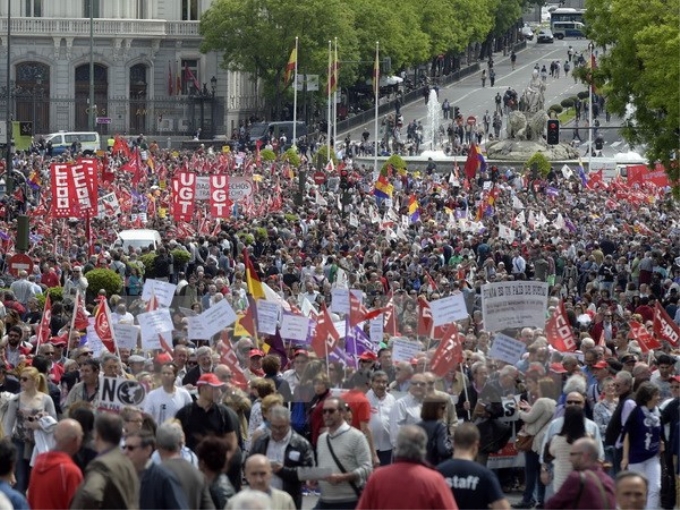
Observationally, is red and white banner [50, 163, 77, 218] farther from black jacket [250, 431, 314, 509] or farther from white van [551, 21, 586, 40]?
white van [551, 21, 586, 40]

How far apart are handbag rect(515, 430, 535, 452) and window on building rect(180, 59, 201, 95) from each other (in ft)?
253

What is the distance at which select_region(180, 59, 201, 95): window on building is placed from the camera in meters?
94.4

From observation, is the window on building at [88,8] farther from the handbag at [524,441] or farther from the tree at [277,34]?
the handbag at [524,441]

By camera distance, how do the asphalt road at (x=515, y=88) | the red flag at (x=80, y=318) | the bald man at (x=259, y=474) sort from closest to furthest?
the bald man at (x=259, y=474) < the red flag at (x=80, y=318) < the asphalt road at (x=515, y=88)

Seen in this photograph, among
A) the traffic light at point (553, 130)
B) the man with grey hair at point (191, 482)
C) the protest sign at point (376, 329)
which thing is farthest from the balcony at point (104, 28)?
the man with grey hair at point (191, 482)

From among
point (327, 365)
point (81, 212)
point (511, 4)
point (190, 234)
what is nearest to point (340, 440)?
point (327, 365)

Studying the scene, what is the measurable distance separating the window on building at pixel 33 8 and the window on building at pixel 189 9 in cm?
626

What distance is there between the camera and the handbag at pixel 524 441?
17359 mm

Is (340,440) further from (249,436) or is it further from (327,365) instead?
(327,365)

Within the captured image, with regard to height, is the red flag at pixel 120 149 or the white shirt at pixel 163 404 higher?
the red flag at pixel 120 149

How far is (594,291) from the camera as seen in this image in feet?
101

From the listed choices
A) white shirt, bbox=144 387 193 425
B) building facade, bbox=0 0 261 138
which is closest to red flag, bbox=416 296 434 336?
white shirt, bbox=144 387 193 425

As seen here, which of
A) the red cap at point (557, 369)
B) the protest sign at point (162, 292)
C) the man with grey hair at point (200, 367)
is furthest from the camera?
the protest sign at point (162, 292)

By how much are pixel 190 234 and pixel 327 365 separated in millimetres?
21770
